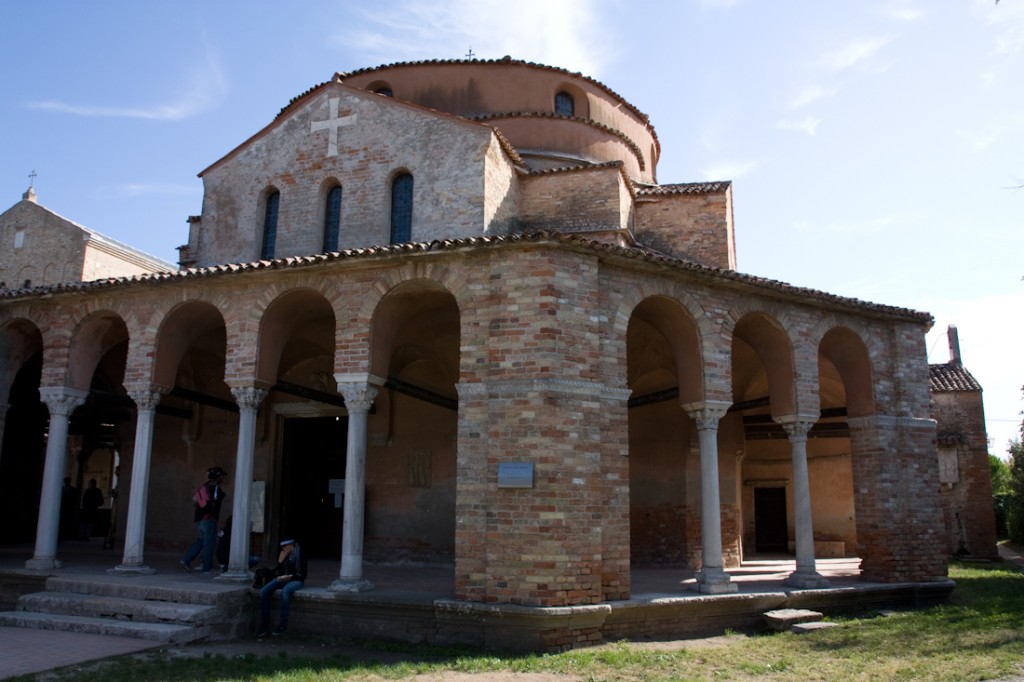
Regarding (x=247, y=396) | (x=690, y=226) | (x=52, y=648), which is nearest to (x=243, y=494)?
(x=247, y=396)

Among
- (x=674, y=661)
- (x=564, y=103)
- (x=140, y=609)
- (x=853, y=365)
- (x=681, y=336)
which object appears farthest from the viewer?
(x=564, y=103)

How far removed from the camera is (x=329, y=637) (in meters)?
9.36

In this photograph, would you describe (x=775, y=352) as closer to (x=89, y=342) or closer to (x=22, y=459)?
(x=89, y=342)

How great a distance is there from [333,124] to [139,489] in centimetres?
715

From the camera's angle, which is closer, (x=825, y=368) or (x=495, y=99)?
(x=825, y=368)

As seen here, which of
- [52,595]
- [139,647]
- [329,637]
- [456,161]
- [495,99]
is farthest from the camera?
[495,99]

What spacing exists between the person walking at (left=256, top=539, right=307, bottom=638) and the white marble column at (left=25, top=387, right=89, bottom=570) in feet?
13.6

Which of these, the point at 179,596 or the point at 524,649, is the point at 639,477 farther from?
the point at 179,596

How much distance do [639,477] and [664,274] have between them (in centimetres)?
524

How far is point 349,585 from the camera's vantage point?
9641 mm

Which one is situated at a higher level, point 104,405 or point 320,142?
point 320,142

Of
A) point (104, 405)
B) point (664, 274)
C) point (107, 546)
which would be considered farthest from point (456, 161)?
point (107, 546)

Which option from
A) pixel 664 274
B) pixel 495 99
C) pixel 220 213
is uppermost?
pixel 495 99

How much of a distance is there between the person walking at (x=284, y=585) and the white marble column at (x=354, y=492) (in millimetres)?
479
